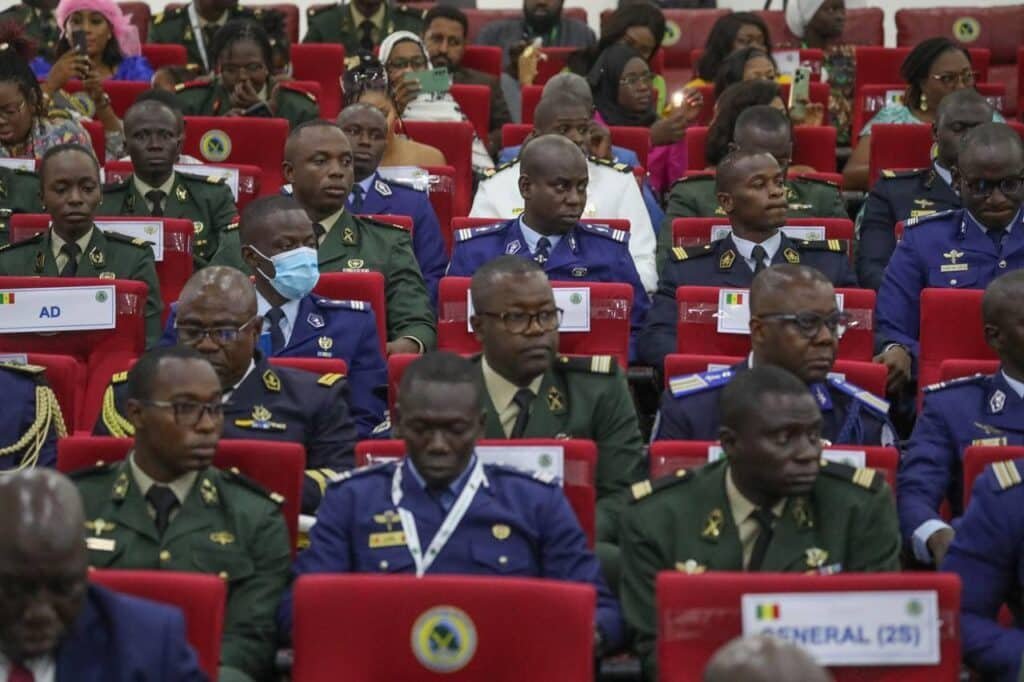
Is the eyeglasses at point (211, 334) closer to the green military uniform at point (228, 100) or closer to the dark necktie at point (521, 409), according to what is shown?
the dark necktie at point (521, 409)

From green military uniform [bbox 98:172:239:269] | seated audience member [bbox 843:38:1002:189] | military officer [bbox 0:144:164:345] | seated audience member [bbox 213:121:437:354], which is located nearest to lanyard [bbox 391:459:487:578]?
seated audience member [bbox 213:121:437:354]

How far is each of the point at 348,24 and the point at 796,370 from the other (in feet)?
18.2

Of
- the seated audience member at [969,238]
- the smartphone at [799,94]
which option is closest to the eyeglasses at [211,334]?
the seated audience member at [969,238]

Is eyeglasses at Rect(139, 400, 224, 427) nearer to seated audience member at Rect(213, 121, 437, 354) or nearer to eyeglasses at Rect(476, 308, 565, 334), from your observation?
eyeglasses at Rect(476, 308, 565, 334)

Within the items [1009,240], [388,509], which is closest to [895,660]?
[388,509]

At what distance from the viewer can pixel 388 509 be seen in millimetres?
4211

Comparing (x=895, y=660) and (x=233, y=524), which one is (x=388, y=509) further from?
(x=895, y=660)

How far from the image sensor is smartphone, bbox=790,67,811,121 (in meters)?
8.51

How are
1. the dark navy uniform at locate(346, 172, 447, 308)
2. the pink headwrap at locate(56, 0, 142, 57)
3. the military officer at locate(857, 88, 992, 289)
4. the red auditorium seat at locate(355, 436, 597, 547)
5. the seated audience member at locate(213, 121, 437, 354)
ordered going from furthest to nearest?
the pink headwrap at locate(56, 0, 142, 57) < the military officer at locate(857, 88, 992, 289) < the dark navy uniform at locate(346, 172, 447, 308) < the seated audience member at locate(213, 121, 437, 354) < the red auditorium seat at locate(355, 436, 597, 547)

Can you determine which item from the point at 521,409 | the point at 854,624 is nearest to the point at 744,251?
the point at 521,409

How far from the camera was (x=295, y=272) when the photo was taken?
5660mm

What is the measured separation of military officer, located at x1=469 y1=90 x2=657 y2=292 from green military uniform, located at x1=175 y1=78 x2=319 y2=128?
1439mm

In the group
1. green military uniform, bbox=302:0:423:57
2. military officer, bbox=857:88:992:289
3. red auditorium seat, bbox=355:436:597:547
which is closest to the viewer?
red auditorium seat, bbox=355:436:597:547

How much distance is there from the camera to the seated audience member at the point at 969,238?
20.4 feet
